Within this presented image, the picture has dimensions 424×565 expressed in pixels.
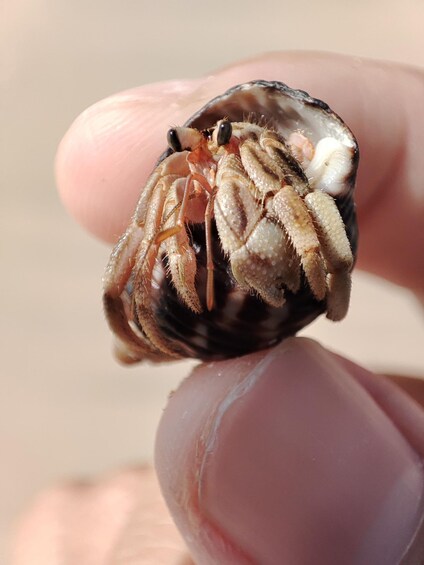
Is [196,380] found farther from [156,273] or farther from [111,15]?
[111,15]

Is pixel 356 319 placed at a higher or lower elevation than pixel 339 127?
lower

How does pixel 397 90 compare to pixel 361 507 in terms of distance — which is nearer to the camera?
pixel 361 507

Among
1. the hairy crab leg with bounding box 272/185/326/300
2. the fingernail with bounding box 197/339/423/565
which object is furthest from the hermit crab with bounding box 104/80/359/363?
the fingernail with bounding box 197/339/423/565

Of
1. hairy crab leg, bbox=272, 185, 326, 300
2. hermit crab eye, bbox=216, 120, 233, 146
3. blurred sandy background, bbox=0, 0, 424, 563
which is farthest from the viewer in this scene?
blurred sandy background, bbox=0, 0, 424, 563

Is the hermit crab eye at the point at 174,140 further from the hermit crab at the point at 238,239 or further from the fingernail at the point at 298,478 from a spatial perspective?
the fingernail at the point at 298,478

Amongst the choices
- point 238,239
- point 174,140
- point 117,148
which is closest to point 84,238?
point 117,148

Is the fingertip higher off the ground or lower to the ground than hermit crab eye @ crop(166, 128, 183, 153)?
lower

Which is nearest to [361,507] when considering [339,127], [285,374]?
[285,374]

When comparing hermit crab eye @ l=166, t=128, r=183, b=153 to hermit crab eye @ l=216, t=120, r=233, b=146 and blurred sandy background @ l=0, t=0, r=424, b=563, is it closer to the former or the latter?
hermit crab eye @ l=216, t=120, r=233, b=146
